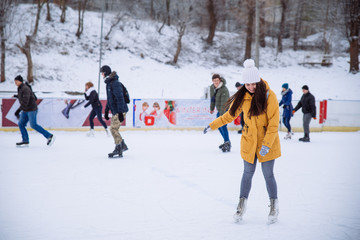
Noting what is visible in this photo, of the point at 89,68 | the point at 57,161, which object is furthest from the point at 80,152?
the point at 89,68

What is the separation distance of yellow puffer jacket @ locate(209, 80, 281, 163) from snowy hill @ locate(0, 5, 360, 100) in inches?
681

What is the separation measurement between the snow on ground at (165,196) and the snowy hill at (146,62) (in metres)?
13.9

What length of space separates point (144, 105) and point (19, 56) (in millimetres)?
14995

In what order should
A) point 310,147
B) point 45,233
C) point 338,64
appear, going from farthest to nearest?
point 338,64
point 310,147
point 45,233

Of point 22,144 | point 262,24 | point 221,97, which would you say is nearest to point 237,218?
point 221,97

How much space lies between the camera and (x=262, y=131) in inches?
124

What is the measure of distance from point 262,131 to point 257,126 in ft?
0.22

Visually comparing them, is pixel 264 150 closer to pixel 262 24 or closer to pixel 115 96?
pixel 115 96

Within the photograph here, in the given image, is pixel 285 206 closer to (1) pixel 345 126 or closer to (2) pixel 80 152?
(2) pixel 80 152

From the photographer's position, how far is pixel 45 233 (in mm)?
2889

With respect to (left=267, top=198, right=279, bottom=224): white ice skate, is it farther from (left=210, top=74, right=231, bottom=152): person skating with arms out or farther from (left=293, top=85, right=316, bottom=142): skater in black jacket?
(left=293, top=85, right=316, bottom=142): skater in black jacket

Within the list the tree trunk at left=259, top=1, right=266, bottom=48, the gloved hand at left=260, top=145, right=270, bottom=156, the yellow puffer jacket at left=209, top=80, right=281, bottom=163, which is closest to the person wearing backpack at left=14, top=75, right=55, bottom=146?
the yellow puffer jacket at left=209, top=80, right=281, bottom=163

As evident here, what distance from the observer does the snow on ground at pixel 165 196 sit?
9.84ft

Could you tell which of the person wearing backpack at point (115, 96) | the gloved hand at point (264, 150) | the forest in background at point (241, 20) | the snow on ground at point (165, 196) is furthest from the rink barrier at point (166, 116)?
Result: the forest in background at point (241, 20)
